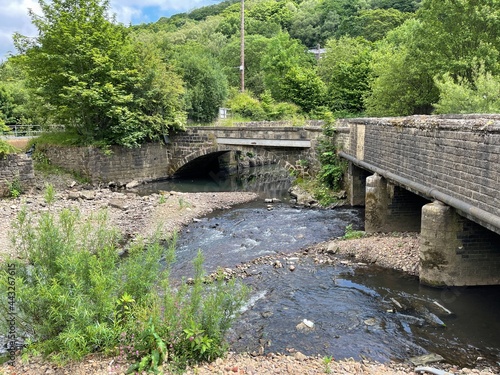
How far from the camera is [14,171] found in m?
19.5

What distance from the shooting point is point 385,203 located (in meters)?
13.4

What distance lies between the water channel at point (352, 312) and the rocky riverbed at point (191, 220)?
486 millimetres

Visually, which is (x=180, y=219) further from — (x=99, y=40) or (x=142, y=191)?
(x=99, y=40)

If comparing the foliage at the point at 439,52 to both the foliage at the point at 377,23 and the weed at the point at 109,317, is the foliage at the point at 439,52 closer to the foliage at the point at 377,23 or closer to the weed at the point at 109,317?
the weed at the point at 109,317

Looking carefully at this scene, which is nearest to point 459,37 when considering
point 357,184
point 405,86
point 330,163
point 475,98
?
point 405,86

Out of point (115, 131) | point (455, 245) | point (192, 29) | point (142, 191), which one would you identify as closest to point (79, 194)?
point (142, 191)

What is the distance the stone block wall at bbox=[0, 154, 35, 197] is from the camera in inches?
750

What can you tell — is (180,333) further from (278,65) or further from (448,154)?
(278,65)

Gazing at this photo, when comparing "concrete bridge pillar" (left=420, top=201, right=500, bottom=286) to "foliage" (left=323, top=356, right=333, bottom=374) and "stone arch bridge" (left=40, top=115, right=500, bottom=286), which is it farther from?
"foliage" (left=323, top=356, right=333, bottom=374)

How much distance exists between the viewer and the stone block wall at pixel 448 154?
7.49 meters

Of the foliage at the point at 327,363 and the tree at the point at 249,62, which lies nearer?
the foliage at the point at 327,363

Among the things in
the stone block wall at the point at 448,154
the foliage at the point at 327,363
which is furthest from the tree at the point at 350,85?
the foliage at the point at 327,363

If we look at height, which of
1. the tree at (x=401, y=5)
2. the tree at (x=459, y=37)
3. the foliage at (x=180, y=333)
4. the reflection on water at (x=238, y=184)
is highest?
the tree at (x=401, y=5)

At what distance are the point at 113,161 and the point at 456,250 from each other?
22226mm
